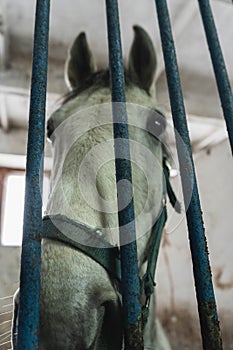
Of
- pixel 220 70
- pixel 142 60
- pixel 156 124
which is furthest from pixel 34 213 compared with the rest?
pixel 142 60

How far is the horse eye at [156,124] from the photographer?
104 cm

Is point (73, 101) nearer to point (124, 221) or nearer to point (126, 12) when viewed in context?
point (124, 221)

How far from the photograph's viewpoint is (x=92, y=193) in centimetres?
76

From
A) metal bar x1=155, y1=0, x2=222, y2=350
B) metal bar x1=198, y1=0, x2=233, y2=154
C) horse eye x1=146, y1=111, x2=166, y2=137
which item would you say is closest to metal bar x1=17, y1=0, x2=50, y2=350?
metal bar x1=155, y1=0, x2=222, y2=350

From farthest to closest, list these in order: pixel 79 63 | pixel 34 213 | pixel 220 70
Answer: pixel 79 63
pixel 220 70
pixel 34 213

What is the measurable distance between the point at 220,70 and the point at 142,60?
0.59m

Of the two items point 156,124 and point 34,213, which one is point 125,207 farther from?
point 156,124

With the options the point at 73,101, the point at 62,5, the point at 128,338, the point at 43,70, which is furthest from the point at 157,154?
the point at 62,5

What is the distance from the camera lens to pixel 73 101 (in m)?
1.07

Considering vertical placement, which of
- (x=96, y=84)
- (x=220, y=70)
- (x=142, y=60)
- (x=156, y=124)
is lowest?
(x=220, y=70)

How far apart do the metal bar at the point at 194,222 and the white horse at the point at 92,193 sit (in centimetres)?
16

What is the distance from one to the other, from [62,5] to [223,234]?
203 centimetres

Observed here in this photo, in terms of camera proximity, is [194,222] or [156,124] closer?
[194,222]

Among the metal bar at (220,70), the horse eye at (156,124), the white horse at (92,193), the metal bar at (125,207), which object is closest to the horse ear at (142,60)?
the white horse at (92,193)
